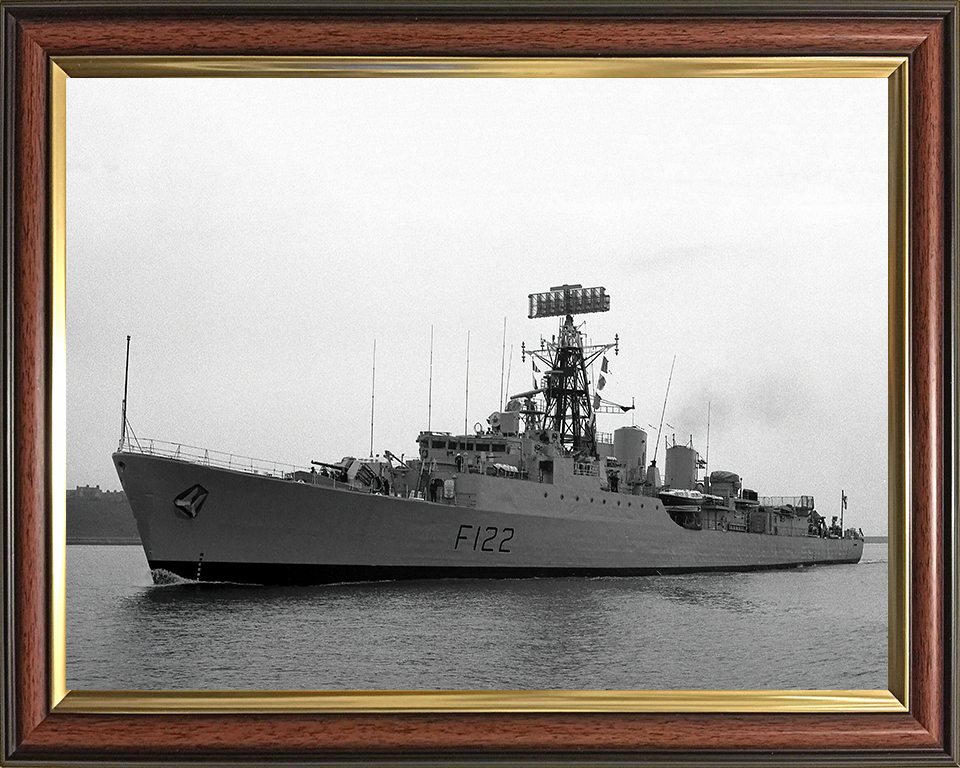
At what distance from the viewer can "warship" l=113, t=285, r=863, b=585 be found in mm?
3445

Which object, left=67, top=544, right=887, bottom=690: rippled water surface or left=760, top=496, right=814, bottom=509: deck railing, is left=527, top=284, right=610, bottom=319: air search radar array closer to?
left=760, top=496, right=814, bottom=509: deck railing

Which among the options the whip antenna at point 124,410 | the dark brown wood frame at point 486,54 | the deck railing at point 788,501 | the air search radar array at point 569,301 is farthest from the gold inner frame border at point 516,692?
the air search radar array at point 569,301

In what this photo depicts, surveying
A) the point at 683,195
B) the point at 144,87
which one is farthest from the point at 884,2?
the point at 144,87

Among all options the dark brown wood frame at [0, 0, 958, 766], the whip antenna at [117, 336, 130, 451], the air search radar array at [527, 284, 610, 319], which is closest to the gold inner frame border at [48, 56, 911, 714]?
the dark brown wood frame at [0, 0, 958, 766]

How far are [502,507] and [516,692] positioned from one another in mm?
A: 6008

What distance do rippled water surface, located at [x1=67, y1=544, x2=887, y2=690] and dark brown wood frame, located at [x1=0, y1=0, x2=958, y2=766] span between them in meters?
0.14

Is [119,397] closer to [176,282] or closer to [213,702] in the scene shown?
[176,282]

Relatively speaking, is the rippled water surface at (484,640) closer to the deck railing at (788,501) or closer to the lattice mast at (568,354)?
the deck railing at (788,501)

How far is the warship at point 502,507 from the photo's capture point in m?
3.45

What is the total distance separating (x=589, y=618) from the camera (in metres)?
3.75

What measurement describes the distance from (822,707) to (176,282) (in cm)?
246

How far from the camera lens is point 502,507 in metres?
8.60

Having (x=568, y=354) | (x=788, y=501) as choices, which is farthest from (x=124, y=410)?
(x=788, y=501)

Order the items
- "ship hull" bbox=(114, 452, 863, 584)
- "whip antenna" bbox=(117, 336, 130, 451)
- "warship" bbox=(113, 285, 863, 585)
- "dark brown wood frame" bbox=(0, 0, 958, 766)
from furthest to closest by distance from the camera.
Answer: "ship hull" bbox=(114, 452, 863, 584), "warship" bbox=(113, 285, 863, 585), "whip antenna" bbox=(117, 336, 130, 451), "dark brown wood frame" bbox=(0, 0, 958, 766)
